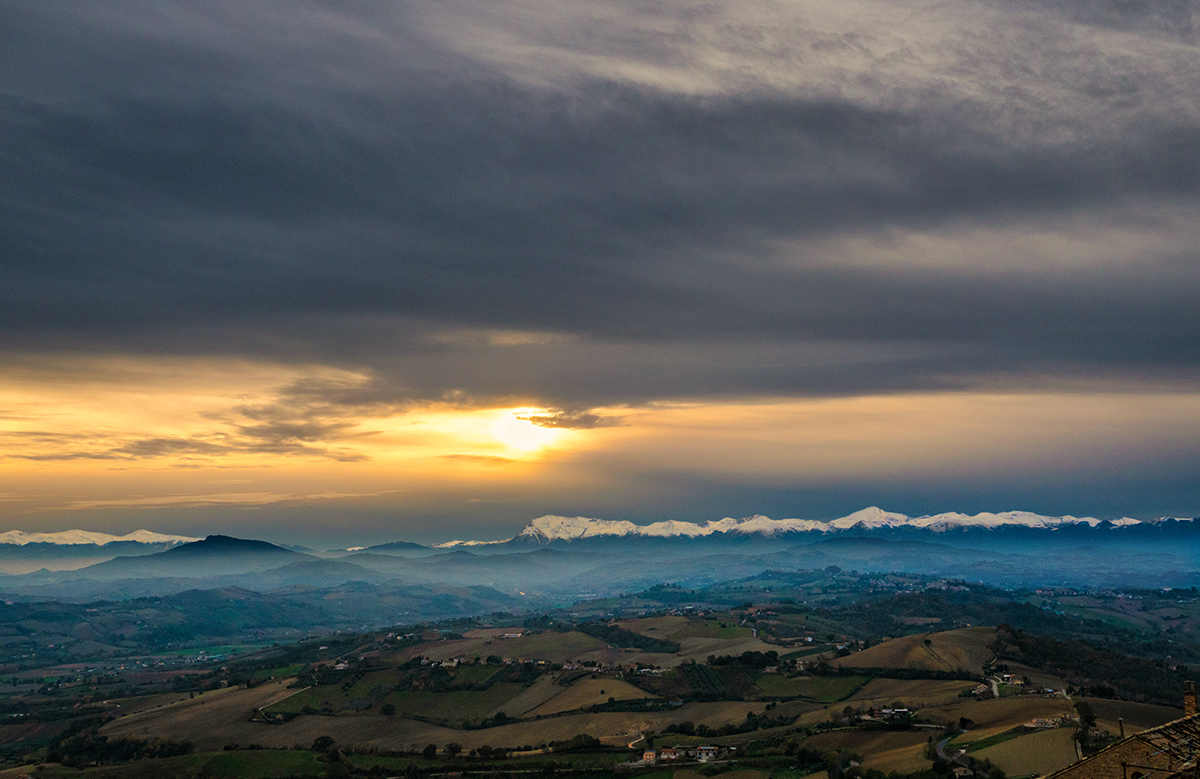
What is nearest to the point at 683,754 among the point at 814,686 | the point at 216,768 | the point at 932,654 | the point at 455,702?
the point at 814,686

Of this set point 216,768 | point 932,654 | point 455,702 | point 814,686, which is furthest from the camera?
point 932,654

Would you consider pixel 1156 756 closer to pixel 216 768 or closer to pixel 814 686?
pixel 216 768

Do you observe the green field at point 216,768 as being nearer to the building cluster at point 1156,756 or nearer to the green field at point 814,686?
the green field at point 814,686

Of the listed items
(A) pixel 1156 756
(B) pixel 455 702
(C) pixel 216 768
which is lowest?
(B) pixel 455 702

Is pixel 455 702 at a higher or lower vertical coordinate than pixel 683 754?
lower

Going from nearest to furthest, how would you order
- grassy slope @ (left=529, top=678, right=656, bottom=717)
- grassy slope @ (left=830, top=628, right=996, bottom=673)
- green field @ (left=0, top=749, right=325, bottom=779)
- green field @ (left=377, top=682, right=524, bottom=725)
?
green field @ (left=0, top=749, right=325, bottom=779) < grassy slope @ (left=529, top=678, right=656, bottom=717) < green field @ (left=377, top=682, right=524, bottom=725) < grassy slope @ (left=830, top=628, right=996, bottom=673)

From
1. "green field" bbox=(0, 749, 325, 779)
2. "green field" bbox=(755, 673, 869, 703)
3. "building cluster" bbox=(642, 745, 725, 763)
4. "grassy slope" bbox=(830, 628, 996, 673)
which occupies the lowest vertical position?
"green field" bbox=(0, 749, 325, 779)

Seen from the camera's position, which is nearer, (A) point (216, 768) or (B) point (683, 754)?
(B) point (683, 754)

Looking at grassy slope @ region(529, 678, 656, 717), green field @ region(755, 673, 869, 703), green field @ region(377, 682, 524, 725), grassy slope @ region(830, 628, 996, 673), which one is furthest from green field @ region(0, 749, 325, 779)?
grassy slope @ region(830, 628, 996, 673)

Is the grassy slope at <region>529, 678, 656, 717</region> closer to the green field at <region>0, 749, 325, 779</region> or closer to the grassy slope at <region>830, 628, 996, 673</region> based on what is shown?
the green field at <region>0, 749, 325, 779</region>

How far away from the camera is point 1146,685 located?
152m

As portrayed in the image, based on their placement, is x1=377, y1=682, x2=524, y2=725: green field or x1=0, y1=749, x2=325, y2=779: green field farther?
x1=377, y1=682, x2=524, y2=725: green field

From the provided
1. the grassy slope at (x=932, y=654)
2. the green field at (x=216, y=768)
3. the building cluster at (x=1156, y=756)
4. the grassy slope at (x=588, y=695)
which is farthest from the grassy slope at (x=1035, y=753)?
the green field at (x=216, y=768)

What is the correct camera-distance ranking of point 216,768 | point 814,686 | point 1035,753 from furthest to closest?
1. point 814,686
2. point 216,768
3. point 1035,753
